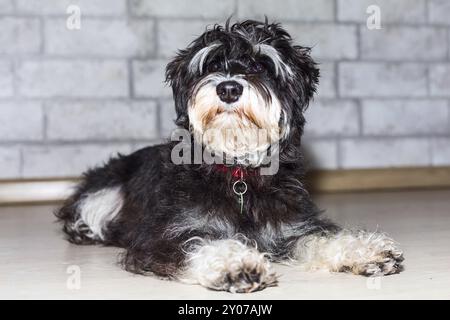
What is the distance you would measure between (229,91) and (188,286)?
2.69ft

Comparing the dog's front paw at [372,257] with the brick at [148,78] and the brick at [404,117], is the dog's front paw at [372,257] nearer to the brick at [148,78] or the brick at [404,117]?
the brick at [148,78]

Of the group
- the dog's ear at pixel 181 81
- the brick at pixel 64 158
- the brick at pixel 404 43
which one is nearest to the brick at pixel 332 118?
the brick at pixel 404 43

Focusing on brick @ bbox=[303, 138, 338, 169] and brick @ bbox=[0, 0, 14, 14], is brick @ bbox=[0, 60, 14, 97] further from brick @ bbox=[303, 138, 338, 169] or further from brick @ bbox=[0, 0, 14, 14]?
brick @ bbox=[303, 138, 338, 169]

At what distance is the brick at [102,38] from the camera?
20.9 ft

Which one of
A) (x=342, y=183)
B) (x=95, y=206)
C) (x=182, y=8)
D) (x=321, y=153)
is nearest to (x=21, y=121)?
(x=182, y=8)

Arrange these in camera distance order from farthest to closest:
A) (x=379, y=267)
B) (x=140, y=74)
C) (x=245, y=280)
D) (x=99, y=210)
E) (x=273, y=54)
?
1. (x=140, y=74)
2. (x=99, y=210)
3. (x=273, y=54)
4. (x=379, y=267)
5. (x=245, y=280)

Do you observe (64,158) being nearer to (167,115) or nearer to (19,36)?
(167,115)

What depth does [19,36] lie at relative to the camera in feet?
20.7

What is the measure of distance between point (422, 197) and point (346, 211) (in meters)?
1.27

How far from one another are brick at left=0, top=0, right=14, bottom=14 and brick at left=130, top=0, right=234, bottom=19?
40.3 inches

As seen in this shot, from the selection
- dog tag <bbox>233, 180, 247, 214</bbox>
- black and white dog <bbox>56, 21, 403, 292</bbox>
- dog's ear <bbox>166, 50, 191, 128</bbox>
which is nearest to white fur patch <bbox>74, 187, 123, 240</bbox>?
black and white dog <bbox>56, 21, 403, 292</bbox>

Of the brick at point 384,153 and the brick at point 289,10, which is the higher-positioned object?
the brick at point 289,10

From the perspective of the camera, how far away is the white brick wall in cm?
636
